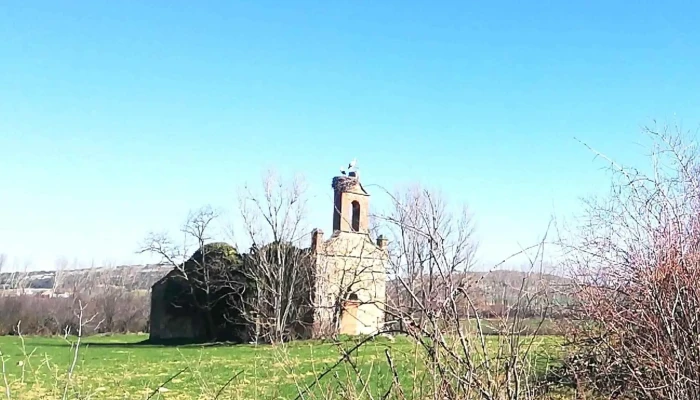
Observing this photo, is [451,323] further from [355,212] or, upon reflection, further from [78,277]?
[78,277]

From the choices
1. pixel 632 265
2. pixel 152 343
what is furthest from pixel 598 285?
pixel 152 343

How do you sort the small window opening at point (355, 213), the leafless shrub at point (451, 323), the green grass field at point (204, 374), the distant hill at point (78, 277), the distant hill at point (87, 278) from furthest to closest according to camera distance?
the distant hill at point (78, 277) < the distant hill at point (87, 278) < the small window opening at point (355, 213) < the green grass field at point (204, 374) < the leafless shrub at point (451, 323)

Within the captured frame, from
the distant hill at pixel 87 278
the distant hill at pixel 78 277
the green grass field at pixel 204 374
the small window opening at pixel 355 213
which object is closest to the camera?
the green grass field at pixel 204 374

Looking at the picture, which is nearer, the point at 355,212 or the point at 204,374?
the point at 204,374

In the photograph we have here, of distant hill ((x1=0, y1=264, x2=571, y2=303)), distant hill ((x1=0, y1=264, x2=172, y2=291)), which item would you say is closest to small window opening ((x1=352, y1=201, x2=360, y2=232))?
distant hill ((x1=0, y1=264, x2=571, y2=303))

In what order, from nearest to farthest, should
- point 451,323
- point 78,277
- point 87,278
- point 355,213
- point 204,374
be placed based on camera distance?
point 451,323 < point 204,374 < point 355,213 < point 87,278 < point 78,277

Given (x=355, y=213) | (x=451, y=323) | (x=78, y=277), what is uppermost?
(x=355, y=213)

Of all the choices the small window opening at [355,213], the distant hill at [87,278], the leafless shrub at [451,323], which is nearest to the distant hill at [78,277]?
the distant hill at [87,278]

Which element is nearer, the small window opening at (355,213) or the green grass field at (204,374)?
the green grass field at (204,374)

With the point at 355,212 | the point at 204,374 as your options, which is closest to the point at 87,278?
the point at 355,212

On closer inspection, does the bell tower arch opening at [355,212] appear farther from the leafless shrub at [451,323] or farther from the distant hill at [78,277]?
the distant hill at [78,277]

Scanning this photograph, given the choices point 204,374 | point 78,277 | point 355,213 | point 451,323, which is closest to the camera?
point 451,323

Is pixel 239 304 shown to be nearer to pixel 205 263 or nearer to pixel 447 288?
pixel 205 263

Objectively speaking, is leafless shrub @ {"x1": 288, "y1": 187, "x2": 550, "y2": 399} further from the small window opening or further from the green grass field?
the small window opening
